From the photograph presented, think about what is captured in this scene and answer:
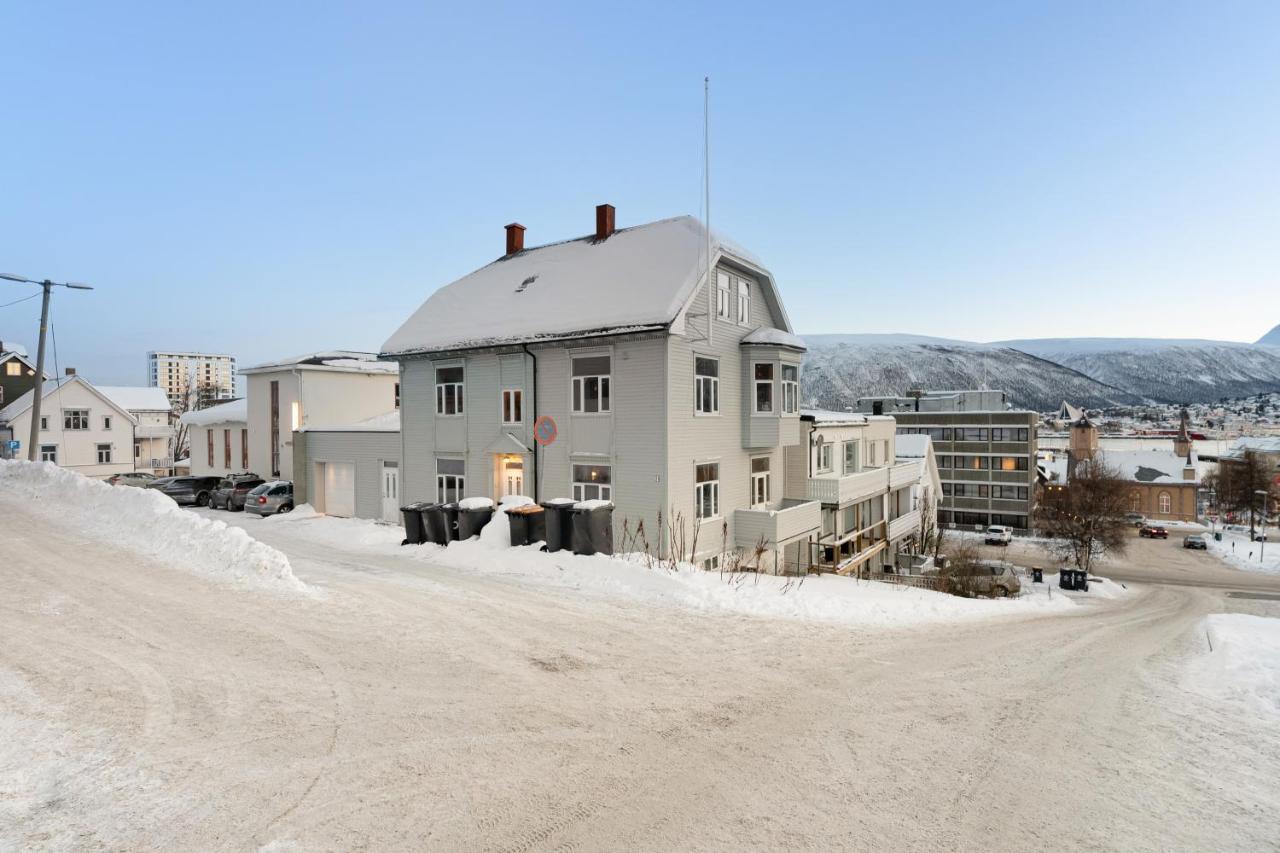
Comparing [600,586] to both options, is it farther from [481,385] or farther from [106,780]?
[481,385]

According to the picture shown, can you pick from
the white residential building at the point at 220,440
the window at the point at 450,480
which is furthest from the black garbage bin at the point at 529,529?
the white residential building at the point at 220,440

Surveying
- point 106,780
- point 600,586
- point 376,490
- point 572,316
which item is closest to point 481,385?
point 572,316

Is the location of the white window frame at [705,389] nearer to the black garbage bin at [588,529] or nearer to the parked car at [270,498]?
the black garbage bin at [588,529]

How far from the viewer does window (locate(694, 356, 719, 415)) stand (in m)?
19.4

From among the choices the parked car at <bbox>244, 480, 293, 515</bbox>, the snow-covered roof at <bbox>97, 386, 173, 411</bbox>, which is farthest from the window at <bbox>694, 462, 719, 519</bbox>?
the snow-covered roof at <bbox>97, 386, 173, 411</bbox>

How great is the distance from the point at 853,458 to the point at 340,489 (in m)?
24.2

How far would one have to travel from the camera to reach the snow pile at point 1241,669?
744cm

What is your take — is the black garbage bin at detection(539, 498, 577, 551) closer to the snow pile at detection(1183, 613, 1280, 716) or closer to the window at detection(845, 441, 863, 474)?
the snow pile at detection(1183, 613, 1280, 716)

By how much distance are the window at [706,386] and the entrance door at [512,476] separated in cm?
672

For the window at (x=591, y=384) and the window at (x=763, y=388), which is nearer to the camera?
the window at (x=591, y=384)

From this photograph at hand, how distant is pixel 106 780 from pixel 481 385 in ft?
57.3

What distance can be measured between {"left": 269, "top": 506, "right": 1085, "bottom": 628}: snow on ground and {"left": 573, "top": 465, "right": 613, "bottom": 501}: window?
3.23 m

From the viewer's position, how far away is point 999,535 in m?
63.9

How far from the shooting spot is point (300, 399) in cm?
2978
